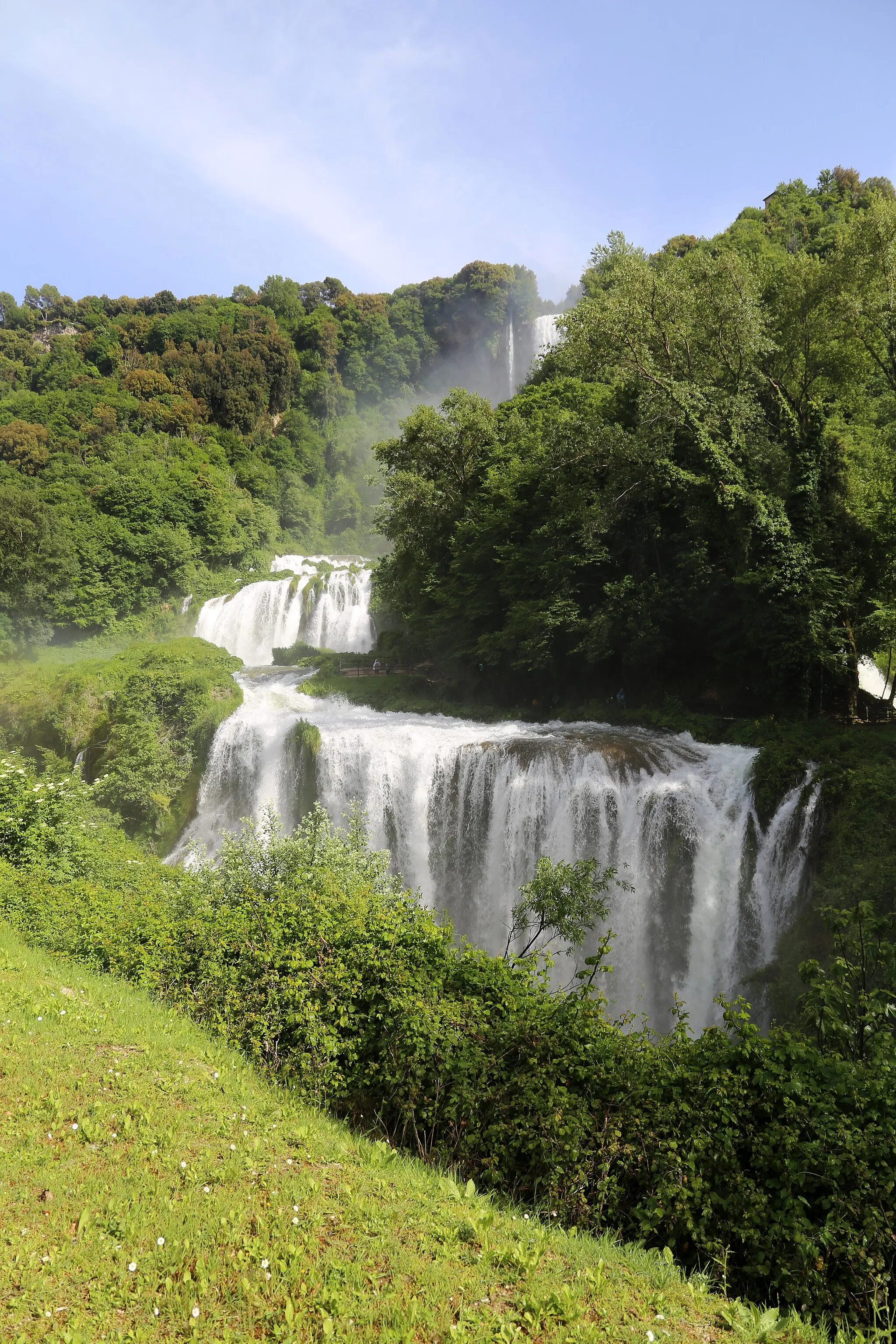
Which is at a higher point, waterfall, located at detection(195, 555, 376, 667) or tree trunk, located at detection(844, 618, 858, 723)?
waterfall, located at detection(195, 555, 376, 667)

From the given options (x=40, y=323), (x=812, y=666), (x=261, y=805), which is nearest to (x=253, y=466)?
(x=40, y=323)

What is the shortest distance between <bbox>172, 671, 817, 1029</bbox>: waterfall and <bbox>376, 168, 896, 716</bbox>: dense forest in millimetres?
3891

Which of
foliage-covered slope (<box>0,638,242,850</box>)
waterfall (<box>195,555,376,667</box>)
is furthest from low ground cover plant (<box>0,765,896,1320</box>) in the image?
waterfall (<box>195,555,376,667</box>)

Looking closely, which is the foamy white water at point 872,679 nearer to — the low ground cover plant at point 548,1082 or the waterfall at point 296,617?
the low ground cover plant at point 548,1082

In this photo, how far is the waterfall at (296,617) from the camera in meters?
44.2

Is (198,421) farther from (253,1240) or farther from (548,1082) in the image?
(253,1240)

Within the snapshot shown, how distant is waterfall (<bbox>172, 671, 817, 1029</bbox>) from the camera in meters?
15.4

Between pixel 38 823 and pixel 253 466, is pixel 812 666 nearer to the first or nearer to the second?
pixel 38 823

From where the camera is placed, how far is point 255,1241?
13.8 feet

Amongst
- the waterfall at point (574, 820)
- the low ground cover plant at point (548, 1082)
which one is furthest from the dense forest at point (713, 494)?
the low ground cover plant at point (548, 1082)

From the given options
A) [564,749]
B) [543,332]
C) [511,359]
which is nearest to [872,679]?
[564,749]

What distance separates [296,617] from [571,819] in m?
30.3

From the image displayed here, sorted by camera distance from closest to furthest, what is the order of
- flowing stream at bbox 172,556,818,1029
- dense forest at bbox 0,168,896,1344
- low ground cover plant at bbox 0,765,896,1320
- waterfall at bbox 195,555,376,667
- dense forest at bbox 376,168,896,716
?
low ground cover plant at bbox 0,765,896,1320 → dense forest at bbox 0,168,896,1344 → flowing stream at bbox 172,556,818,1029 → dense forest at bbox 376,168,896,716 → waterfall at bbox 195,555,376,667

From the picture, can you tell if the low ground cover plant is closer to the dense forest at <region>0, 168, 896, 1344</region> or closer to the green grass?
the dense forest at <region>0, 168, 896, 1344</region>
